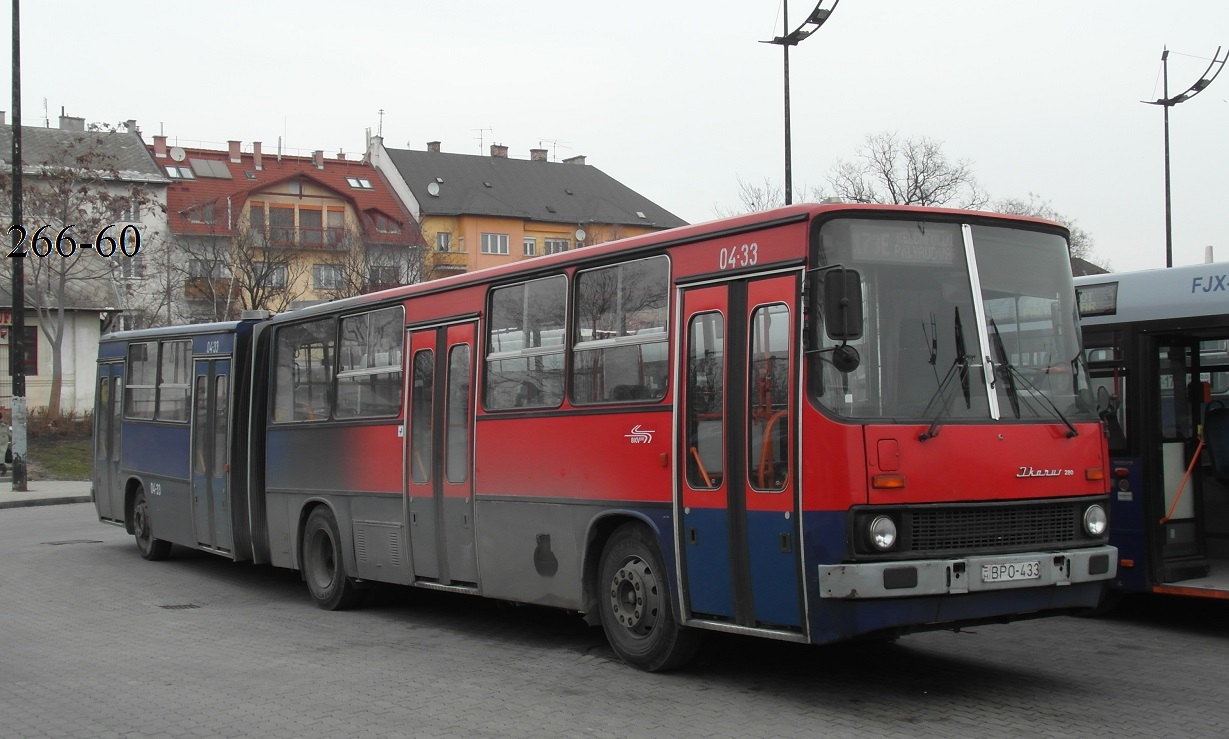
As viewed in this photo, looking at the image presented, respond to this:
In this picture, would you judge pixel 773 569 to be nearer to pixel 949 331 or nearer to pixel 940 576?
pixel 940 576

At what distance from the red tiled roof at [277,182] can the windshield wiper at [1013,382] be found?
2332 inches

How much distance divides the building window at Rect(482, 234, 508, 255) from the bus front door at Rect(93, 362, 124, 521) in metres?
65.0

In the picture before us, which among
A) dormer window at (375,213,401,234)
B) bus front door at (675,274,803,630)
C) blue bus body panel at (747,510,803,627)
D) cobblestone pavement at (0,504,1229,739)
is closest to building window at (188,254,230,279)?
dormer window at (375,213,401,234)

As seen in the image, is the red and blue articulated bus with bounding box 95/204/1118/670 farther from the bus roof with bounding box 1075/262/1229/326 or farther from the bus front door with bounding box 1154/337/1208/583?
the bus front door with bounding box 1154/337/1208/583

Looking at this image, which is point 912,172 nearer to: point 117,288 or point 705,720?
point 117,288

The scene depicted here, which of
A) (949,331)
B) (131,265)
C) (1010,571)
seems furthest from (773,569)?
(131,265)

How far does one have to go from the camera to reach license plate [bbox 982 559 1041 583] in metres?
8.16

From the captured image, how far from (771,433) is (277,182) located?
6962 cm

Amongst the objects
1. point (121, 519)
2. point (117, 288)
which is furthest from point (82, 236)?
point (121, 519)

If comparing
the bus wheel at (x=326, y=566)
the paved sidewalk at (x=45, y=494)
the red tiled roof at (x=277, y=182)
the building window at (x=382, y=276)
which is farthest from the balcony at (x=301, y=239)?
the bus wheel at (x=326, y=566)

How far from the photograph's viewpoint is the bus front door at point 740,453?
8.30 metres

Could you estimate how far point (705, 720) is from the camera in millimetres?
8094

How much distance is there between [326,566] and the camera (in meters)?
14.4

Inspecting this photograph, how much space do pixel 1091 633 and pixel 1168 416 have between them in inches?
78.0
